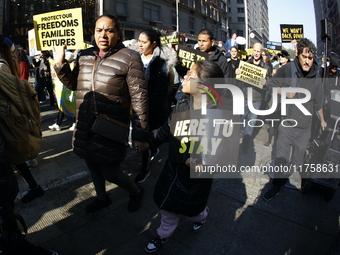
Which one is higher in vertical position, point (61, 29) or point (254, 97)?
point (61, 29)

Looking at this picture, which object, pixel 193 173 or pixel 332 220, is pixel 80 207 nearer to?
pixel 193 173

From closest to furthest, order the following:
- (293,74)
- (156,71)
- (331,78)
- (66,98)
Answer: (293,74) → (156,71) → (331,78) → (66,98)

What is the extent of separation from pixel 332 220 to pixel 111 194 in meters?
2.69

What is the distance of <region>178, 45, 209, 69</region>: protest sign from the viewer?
12.9ft

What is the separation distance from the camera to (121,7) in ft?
75.5

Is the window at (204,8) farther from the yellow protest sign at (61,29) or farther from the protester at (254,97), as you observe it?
the yellow protest sign at (61,29)

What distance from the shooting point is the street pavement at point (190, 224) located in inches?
93.9

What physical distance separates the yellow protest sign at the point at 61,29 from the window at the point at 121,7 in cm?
2149

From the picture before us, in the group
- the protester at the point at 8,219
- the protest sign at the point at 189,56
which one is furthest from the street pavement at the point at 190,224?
the protest sign at the point at 189,56

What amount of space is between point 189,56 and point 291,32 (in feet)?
22.1

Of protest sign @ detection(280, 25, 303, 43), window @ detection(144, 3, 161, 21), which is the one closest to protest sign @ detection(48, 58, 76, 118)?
protest sign @ detection(280, 25, 303, 43)

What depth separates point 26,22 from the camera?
20.8 m

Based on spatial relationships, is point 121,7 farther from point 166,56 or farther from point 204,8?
point 166,56

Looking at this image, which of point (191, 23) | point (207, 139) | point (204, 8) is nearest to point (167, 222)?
point (207, 139)
